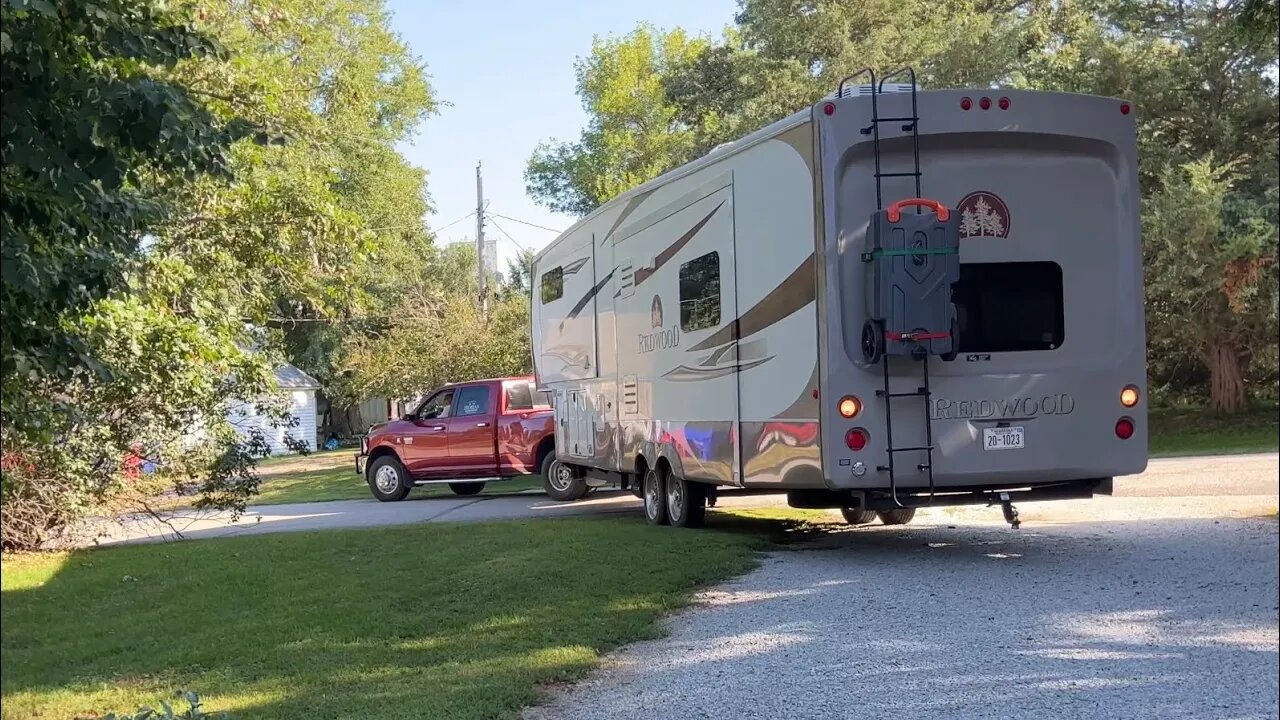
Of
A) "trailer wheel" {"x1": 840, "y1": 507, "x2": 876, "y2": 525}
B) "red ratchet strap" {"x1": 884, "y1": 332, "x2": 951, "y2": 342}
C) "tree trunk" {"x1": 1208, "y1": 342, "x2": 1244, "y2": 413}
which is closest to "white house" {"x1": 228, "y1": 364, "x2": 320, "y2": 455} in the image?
"trailer wheel" {"x1": 840, "y1": 507, "x2": 876, "y2": 525}

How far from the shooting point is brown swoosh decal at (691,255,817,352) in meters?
7.95

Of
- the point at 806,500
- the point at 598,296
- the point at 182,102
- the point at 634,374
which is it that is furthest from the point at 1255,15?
the point at 598,296

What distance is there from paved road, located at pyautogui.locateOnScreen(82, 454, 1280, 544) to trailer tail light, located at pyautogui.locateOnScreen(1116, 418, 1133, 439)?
0.88 metres

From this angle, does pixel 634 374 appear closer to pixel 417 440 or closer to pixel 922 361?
pixel 922 361

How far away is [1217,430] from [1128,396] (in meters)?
5.31

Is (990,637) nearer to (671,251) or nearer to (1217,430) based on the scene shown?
(1217,430)

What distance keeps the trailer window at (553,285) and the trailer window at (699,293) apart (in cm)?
378

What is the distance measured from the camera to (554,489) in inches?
608

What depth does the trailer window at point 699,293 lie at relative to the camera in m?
9.42

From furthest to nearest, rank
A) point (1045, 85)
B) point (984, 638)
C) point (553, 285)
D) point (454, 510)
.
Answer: point (454, 510) < point (553, 285) < point (1045, 85) < point (984, 638)

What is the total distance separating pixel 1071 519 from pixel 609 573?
4944 mm

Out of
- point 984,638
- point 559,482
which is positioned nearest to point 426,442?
point 559,482

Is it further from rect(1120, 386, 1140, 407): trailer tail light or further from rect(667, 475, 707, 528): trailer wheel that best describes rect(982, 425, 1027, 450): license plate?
rect(667, 475, 707, 528): trailer wheel

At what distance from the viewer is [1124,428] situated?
7.73 metres
